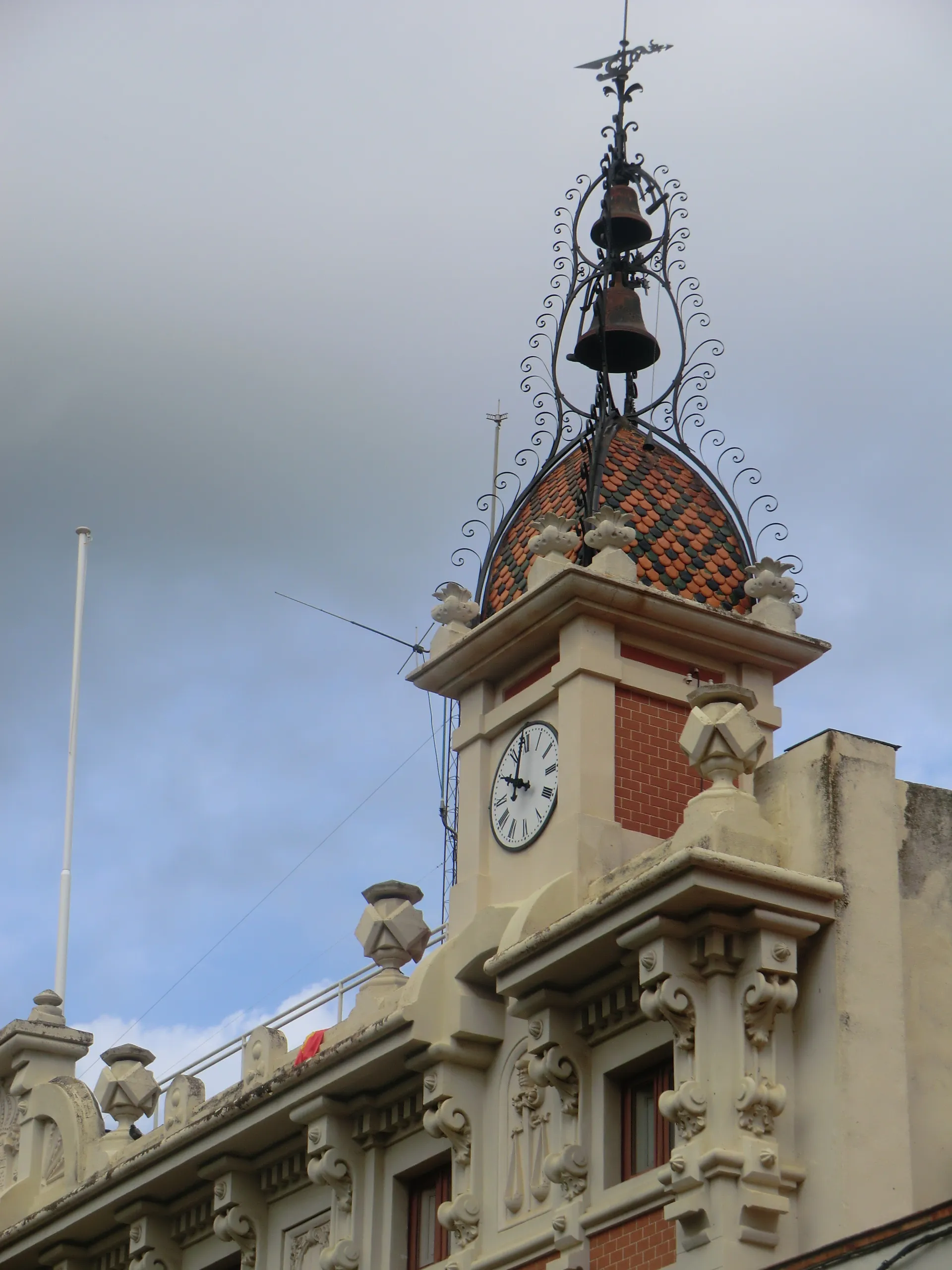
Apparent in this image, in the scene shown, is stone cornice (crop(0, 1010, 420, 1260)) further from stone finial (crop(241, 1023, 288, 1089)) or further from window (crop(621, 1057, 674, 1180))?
window (crop(621, 1057, 674, 1180))

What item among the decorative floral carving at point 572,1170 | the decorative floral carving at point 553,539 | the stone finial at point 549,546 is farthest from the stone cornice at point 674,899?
the decorative floral carving at point 553,539

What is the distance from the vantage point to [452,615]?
24484 millimetres

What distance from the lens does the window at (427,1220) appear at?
22750mm

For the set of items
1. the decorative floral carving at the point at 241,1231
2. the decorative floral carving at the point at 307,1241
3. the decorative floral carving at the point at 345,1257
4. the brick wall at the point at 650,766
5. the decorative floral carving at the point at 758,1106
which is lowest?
the decorative floral carving at the point at 758,1106

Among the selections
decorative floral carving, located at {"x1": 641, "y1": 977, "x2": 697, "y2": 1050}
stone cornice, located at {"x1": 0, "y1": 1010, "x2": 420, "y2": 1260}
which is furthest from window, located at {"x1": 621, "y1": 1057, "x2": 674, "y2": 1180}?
stone cornice, located at {"x1": 0, "y1": 1010, "x2": 420, "y2": 1260}

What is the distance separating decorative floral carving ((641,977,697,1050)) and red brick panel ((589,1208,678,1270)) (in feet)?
4.47

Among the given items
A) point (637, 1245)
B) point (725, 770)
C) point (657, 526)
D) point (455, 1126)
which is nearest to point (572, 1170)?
point (637, 1245)

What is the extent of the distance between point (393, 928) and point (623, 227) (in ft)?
25.9

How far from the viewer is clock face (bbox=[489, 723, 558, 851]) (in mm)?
22688

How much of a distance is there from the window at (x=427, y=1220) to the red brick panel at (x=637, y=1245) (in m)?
2.74

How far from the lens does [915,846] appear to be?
20.6 metres

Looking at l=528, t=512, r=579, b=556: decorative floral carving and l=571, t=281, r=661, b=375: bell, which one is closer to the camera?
l=528, t=512, r=579, b=556: decorative floral carving

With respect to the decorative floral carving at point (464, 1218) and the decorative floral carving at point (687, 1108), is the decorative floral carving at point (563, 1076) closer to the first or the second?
the decorative floral carving at point (464, 1218)

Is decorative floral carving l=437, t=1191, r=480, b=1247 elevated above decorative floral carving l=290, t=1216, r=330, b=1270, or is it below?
below
